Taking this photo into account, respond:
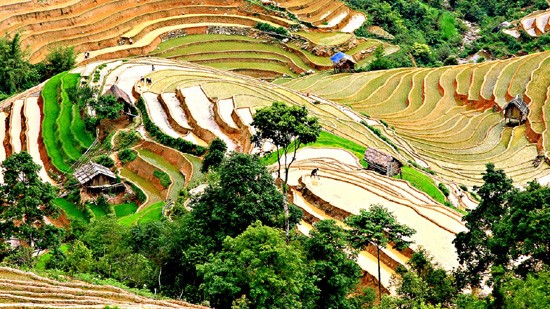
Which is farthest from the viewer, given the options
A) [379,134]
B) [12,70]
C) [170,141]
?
[12,70]

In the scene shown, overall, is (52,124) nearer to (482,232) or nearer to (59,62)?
(59,62)

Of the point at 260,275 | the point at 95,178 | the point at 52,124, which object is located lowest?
the point at 260,275

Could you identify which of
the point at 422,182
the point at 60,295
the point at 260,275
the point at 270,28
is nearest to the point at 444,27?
the point at 270,28

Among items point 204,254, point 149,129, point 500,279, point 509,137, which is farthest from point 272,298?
point 509,137

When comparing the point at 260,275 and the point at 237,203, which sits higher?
the point at 237,203

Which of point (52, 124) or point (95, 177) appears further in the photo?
point (52, 124)

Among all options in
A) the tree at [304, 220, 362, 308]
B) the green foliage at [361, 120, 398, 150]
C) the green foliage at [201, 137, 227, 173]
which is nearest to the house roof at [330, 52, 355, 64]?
the green foliage at [361, 120, 398, 150]

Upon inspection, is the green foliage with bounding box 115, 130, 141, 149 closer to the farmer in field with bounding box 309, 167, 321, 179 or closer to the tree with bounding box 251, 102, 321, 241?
the farmer in field with bounding box 309, 167, 321, 179

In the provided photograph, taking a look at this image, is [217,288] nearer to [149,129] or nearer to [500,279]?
[500,279]
